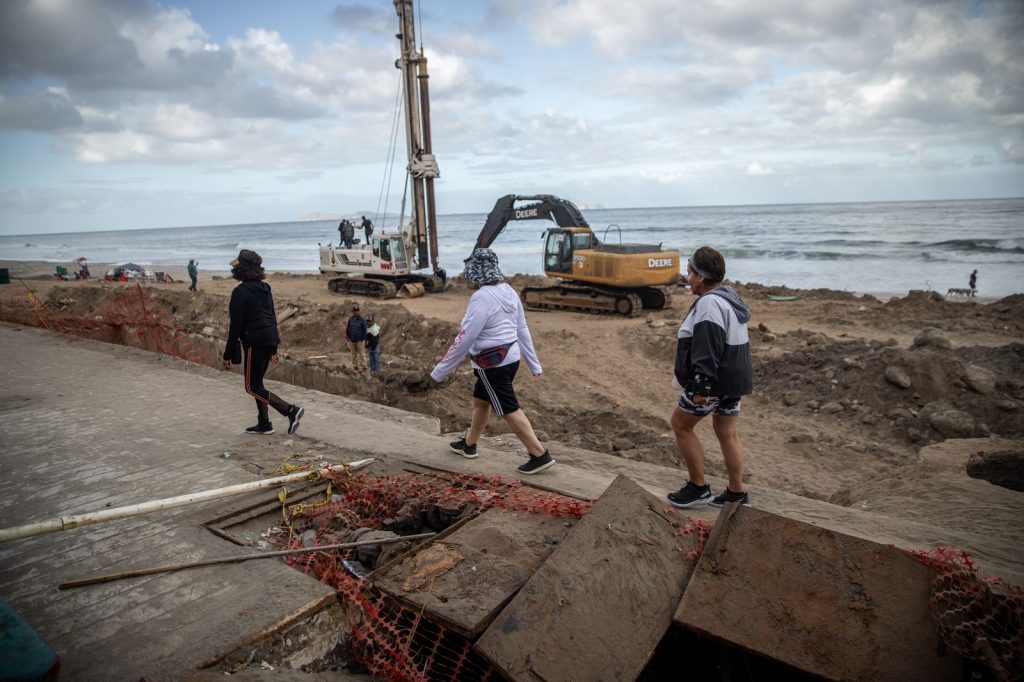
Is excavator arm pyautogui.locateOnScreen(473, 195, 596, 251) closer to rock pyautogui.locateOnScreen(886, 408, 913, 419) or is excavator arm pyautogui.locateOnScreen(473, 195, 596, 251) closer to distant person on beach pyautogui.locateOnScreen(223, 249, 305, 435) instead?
rock pyautogui.locateOnScreen(886, 408, 913, 419)

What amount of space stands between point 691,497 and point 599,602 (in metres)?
1.57

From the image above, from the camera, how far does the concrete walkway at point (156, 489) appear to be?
7.87 ft

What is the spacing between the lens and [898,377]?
868cm

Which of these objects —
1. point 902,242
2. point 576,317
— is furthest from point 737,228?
point 576,317

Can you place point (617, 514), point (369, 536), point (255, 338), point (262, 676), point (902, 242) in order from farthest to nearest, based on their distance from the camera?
point (902, 242), point (255, 338), point (369, 536), point (617, 514), point (262, 676)

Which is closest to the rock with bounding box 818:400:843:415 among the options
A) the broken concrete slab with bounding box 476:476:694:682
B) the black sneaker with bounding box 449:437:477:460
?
the black sneaker with bounding box 449:437:477:460

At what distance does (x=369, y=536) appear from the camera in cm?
306

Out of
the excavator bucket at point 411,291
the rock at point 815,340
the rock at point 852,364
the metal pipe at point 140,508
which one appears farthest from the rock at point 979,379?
the excavator bucket at point 411,291

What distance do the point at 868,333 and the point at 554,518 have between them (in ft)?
43.6

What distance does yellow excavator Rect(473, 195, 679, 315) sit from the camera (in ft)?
51.5

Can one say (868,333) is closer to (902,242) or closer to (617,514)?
(617,514)

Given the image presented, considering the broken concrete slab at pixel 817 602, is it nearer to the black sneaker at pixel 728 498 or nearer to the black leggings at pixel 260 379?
the black sneaker at pixel 728 498

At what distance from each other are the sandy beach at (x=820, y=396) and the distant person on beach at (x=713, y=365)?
843 millimetres

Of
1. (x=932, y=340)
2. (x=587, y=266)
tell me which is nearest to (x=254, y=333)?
(x=932, y=340)
